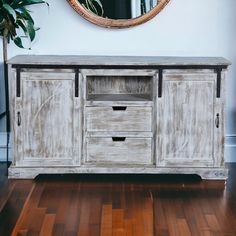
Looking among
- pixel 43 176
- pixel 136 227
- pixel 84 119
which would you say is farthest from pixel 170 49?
pixel 136 227

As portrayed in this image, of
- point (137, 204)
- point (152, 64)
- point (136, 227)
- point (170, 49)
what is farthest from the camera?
point (170, 49)

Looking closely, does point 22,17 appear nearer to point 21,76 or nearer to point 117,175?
point 21,76

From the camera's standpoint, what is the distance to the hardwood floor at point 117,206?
322 centimetres

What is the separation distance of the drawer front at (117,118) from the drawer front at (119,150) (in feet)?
0.27

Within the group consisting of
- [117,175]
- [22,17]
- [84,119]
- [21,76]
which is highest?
[22,17]

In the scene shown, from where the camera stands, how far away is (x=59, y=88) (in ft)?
13.4

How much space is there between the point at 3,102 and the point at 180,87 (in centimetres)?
148

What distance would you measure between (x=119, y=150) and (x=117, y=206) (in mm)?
656

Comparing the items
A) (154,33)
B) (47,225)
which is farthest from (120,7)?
(47,225)

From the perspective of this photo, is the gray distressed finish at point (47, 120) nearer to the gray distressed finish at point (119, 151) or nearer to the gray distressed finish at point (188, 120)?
the gray distressed finish at point (119, 151)

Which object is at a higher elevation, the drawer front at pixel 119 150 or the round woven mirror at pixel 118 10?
the round woven mirror at pixel 118 10

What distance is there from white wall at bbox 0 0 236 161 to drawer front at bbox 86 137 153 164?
0.78 m

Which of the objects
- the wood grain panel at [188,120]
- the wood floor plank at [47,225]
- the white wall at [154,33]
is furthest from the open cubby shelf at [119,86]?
the wood floor plank at [47,225]

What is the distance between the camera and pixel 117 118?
13.6 feet
